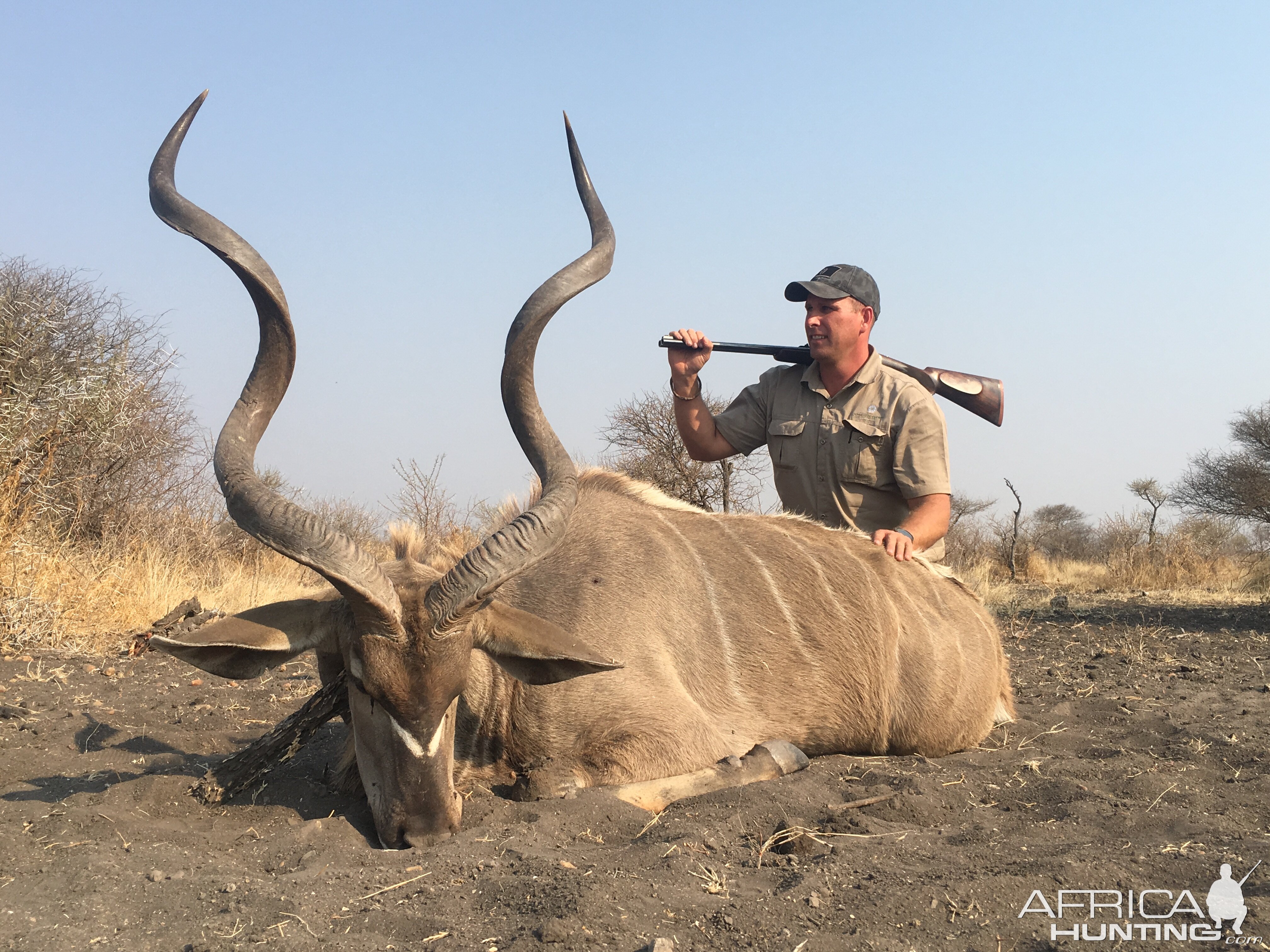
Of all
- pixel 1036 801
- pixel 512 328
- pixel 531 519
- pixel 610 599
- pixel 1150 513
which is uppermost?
pixel 512 328

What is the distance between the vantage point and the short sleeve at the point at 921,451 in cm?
574

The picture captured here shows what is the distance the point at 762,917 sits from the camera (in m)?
2.59

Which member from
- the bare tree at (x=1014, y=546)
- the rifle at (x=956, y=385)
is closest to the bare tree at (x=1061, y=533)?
the bare tree at (x=1014, y=546)

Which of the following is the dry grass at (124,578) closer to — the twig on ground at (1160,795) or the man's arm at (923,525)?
the man's arm at (923,525)

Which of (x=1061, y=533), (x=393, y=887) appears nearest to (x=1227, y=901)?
(x=393, y=887)

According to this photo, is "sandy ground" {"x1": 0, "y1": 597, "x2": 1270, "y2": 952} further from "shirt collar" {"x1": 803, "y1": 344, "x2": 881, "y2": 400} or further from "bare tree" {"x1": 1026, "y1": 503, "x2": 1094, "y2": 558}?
"bare tree" {"x1": 1026, "y1": 503, "x2": 1094, "y2": 558}

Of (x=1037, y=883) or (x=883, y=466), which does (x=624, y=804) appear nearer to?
(x=1037, y=883)

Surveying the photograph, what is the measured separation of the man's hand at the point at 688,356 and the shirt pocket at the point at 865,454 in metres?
0.94

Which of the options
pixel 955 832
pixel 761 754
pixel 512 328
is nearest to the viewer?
pixel 955 832

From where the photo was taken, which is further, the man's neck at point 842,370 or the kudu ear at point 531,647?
the man's neck at point 842,370

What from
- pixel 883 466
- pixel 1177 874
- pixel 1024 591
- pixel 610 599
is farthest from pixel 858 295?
pixel 1024 591

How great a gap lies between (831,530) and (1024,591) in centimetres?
1174

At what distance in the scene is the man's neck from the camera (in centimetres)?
620

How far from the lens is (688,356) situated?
623 centimetres
